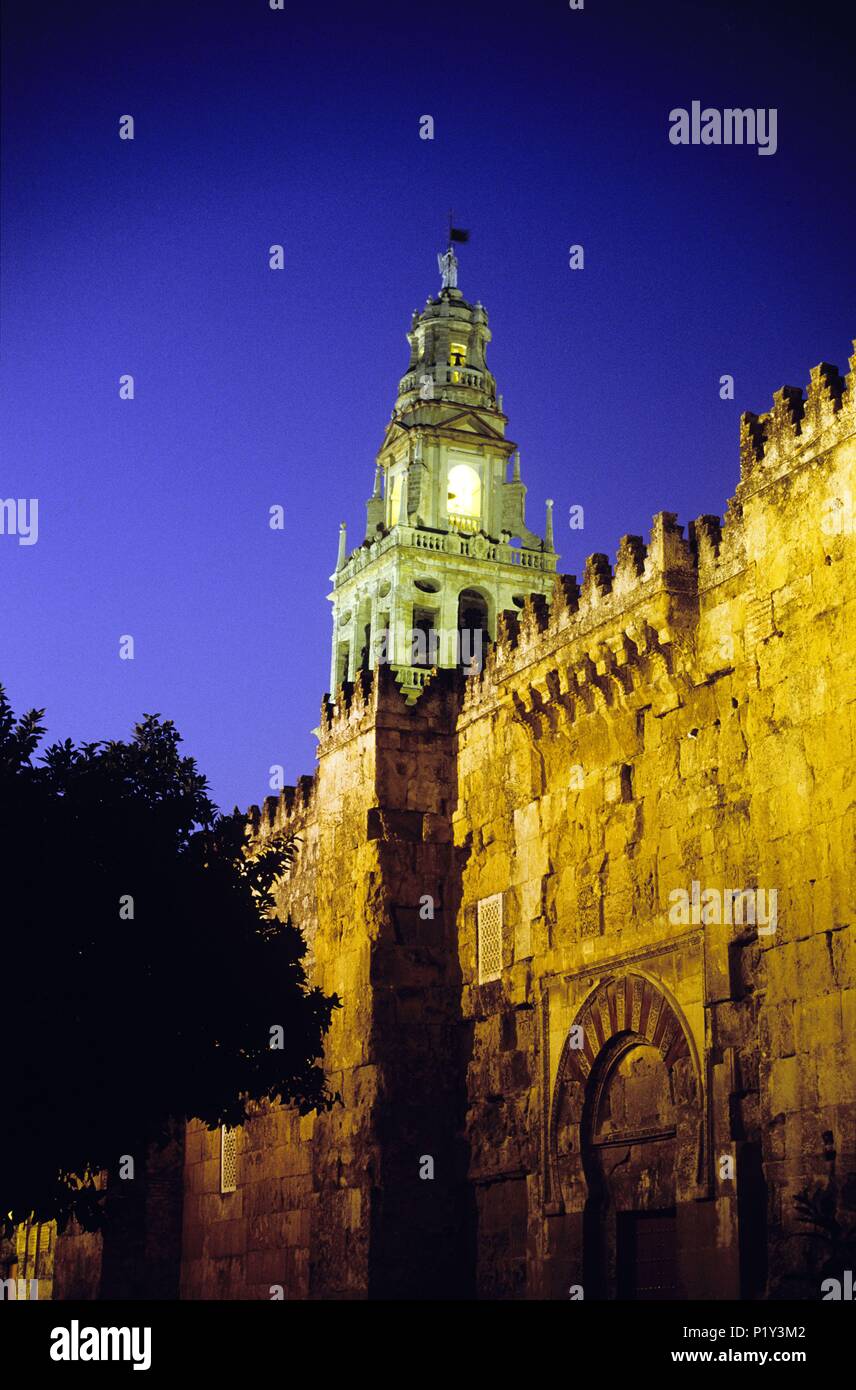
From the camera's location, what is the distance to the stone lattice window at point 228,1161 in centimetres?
3047

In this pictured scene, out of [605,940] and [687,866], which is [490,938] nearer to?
[605,940]

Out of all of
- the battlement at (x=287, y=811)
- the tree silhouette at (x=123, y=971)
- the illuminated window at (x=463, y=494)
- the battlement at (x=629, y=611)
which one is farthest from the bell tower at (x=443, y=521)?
the tree silhouette at (x=123, y=971)

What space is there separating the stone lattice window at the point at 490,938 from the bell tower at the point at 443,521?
2156 inches

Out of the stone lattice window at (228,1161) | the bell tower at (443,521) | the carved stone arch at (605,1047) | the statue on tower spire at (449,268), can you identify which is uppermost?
the statue on tower spire at (449,268)

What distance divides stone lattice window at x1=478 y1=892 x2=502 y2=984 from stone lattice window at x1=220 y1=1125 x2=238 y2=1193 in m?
6.95

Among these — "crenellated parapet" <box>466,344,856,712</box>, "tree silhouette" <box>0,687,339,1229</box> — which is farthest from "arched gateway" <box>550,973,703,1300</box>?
"crenellated parapet" <box>466,344,856,712</box>

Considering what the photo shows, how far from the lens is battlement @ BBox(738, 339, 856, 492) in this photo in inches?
765

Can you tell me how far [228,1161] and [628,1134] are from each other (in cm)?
1093

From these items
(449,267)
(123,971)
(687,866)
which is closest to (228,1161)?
(123,971)

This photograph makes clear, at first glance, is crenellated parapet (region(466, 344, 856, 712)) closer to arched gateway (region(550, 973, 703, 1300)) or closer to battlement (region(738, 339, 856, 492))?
battlement (region(738, 339, 856, 492))

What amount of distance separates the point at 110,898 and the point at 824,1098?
8.70m

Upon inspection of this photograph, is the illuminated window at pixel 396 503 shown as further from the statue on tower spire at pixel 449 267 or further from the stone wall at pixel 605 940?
the stone wall at pixel 605 940

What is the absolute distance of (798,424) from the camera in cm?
2025

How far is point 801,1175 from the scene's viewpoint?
18344mm
